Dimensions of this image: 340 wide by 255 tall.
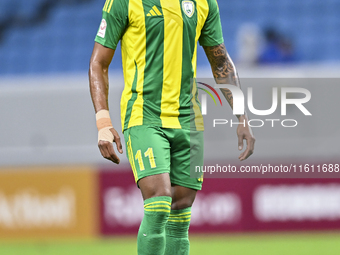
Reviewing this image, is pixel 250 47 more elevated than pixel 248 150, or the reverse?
pixel 250 47

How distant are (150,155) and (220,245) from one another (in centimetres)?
272

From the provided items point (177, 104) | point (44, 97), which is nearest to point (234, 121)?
point (44, 97)

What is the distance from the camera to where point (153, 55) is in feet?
9.77

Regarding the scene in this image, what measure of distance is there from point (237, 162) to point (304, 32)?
3.78 m

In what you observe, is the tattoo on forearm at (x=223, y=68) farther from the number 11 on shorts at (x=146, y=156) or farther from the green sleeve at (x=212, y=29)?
the number 11 on shorts at (x=146, y=156)

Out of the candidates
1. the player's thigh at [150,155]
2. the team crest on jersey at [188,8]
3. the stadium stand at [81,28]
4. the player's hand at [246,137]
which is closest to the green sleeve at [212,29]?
the team crest on jersey at [188,8]

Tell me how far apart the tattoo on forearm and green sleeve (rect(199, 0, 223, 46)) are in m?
0.04

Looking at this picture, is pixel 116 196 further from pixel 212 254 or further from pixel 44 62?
pixel 44 62

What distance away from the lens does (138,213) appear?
18.7ft

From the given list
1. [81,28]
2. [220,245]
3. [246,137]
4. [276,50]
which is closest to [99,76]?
[246,137]

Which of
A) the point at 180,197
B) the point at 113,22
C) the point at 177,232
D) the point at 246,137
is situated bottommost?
the point at 177,232

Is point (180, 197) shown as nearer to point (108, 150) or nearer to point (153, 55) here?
point (108, 150)

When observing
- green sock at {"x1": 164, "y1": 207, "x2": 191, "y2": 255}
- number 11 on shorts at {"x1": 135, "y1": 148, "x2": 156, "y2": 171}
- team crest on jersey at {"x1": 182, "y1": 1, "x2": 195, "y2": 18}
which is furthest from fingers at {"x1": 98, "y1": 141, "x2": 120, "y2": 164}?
team crest on jersey at {"x1": 182, "y1": 1, "x2": 195, "y2": 18}

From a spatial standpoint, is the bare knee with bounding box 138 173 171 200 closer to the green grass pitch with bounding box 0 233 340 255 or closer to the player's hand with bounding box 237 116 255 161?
the player's hand with bounding box 237 116 255 161
